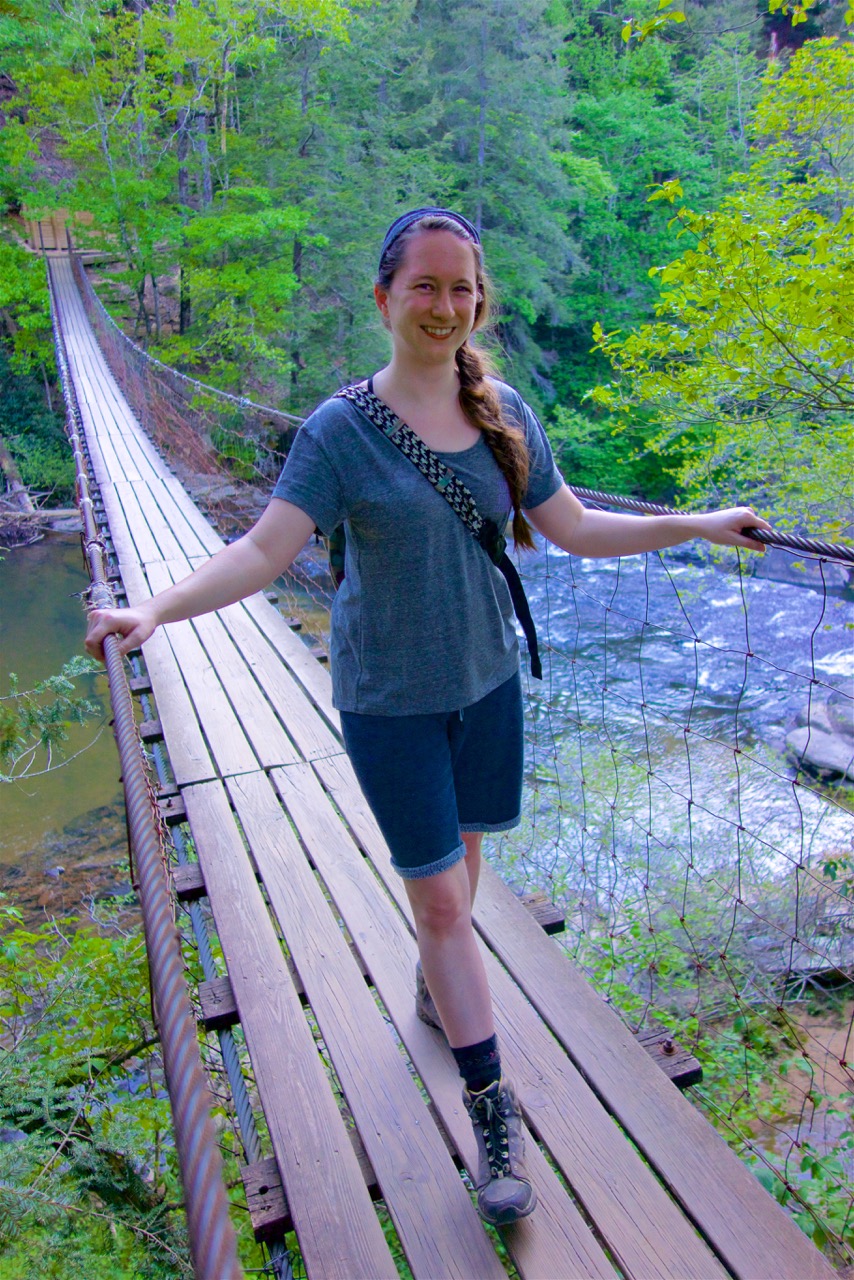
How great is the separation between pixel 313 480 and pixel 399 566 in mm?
141

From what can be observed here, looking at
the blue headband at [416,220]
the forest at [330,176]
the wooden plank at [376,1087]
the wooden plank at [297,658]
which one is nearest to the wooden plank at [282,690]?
the wooden plank at [297,658]

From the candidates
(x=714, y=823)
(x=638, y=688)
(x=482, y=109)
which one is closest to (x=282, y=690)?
(x=714, y=823)

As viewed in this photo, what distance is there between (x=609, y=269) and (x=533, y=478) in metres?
15.4

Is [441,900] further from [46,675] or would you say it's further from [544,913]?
[46,675]

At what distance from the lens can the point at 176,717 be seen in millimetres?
2531

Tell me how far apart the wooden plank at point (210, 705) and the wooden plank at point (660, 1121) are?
87cm

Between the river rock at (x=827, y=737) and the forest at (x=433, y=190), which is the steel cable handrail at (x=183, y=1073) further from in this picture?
the river rock at (x=827, y=737)

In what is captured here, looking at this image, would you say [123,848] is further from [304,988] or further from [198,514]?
[304,988]

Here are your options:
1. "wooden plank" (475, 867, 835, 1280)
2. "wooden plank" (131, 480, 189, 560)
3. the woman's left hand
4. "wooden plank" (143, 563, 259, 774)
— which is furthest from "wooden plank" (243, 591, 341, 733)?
the woman's left hand

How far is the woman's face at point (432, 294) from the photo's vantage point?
106cm

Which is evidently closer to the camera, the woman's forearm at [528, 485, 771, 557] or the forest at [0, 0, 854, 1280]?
the woman's forearm at [528, 485, 771, 557]

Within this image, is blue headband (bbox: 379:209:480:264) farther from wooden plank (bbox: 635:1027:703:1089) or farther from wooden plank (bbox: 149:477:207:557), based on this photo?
wooden plank (bbox: 149:477:207:557)

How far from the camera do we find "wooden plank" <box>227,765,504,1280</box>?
1135 mm

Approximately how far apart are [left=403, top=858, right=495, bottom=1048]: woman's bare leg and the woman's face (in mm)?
642
